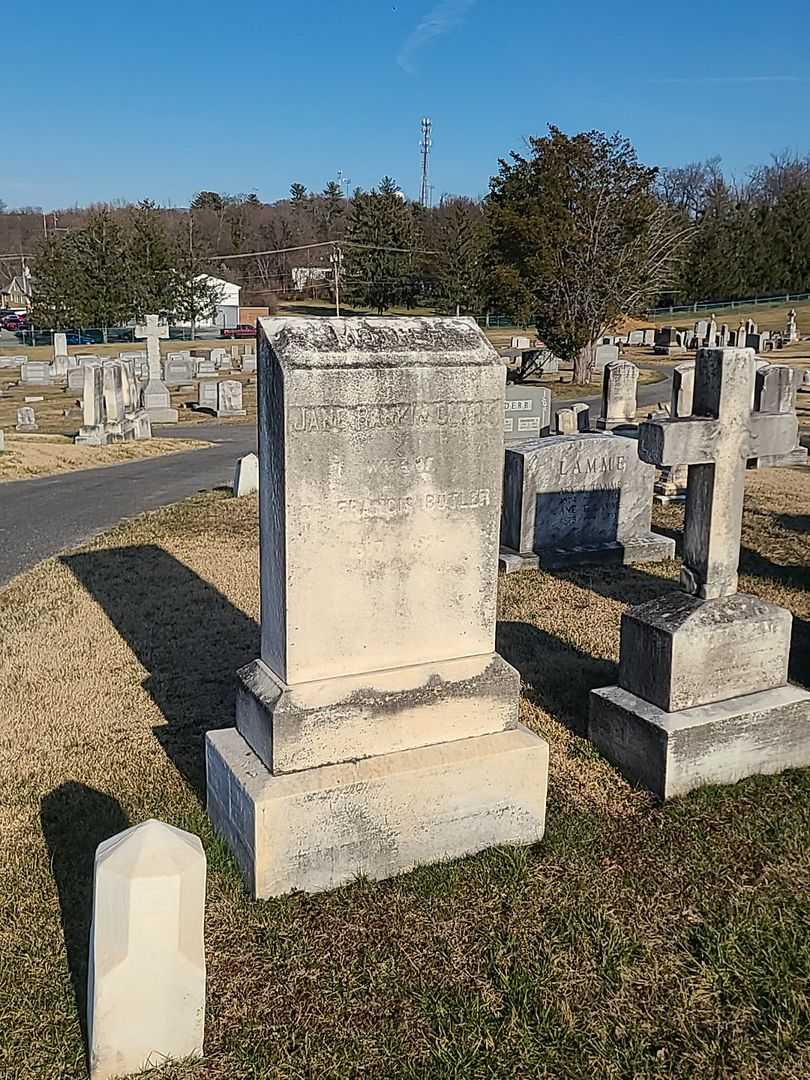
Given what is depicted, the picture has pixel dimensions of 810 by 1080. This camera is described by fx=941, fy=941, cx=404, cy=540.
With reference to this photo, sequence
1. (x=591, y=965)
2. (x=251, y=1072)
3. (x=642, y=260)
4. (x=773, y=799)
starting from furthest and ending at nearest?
(x=642, y=260), (x=773, y=799), (x=591, y=965), (x=251, y=1072)

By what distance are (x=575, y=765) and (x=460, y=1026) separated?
211cm

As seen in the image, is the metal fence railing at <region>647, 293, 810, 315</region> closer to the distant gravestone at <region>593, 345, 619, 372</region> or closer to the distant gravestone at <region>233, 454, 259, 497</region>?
the distant gravestone at <region>593, 345, 619, 372</region>

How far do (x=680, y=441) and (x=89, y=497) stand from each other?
1082 centimetres

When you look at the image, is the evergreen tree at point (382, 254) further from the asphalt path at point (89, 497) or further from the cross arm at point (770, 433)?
the cross arm at point (770, 433)

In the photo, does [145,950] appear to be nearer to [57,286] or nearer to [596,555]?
[596,555]

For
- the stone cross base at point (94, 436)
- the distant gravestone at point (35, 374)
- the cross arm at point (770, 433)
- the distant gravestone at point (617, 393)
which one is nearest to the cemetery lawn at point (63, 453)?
the stone cross base at point (94, 436)

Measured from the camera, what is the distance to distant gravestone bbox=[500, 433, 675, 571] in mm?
9430

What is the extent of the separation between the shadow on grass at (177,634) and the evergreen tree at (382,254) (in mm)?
57634

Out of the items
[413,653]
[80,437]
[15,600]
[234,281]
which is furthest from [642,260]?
[234,281]

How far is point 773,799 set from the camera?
15.4 ft

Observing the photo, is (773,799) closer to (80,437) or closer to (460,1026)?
(460,1026)

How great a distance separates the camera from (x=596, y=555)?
31.9ft

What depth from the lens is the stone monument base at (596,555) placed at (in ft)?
30.8

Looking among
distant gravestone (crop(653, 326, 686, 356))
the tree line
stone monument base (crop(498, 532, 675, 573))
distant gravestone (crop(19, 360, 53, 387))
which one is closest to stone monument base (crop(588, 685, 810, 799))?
stone monument base (crop(498, 532, 675, 573))
